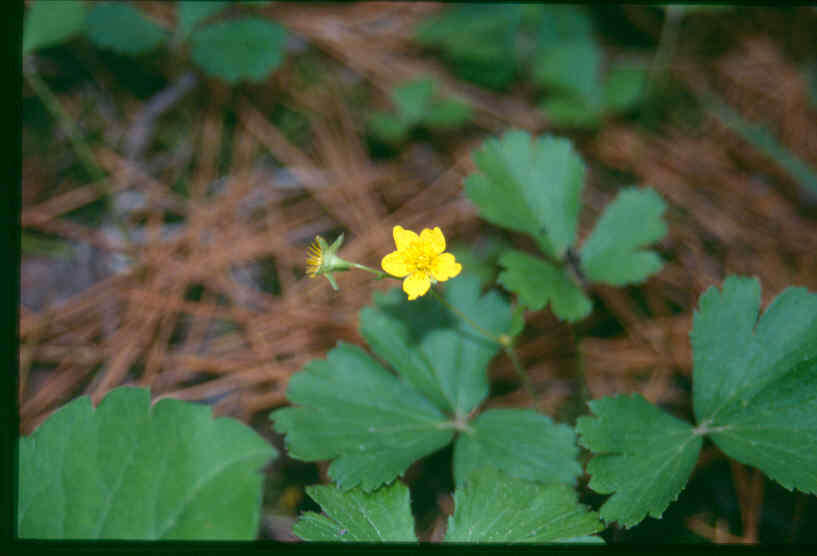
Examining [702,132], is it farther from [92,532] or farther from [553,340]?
[92,532]

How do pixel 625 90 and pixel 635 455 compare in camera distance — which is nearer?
pixel 635 455

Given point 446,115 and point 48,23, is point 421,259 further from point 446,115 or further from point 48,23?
point 48,23

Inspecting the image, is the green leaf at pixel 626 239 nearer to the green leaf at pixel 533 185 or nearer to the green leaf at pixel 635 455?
the green leaf at pixel 533 185

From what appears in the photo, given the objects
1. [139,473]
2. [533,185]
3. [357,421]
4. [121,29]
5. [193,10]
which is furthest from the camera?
[121,29]

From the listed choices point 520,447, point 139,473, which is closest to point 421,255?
point 520,447

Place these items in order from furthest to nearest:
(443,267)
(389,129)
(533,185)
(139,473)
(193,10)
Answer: (389,129) → (193,10) → (533,185) → (443,267) → (139,473)

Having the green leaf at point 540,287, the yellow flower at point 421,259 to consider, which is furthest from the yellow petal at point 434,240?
the green leaf at point 540,287
